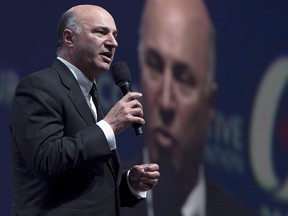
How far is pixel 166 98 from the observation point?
4145 mm

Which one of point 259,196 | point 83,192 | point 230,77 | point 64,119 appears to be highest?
point 64,119

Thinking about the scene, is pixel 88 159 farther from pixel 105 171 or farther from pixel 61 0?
pixel 61 0

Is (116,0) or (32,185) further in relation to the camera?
(116,0)

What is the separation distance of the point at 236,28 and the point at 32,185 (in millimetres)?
2529

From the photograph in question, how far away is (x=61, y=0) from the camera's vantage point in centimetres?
388

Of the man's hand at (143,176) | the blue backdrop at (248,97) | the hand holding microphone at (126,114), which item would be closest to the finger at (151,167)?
the man's hand at (143,176)

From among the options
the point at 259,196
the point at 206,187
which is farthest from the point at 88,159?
the point at 259,196

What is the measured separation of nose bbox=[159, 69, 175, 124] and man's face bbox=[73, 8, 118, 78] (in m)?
1.87

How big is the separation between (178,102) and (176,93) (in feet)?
0.16

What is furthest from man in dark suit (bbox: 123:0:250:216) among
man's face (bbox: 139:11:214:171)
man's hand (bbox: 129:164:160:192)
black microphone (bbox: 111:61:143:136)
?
black microphone (bbox: 111:61:143:136)

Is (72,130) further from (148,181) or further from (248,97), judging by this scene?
(248,97)

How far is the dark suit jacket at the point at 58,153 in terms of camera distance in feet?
6.76

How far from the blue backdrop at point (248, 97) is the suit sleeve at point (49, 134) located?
1797 millimetres

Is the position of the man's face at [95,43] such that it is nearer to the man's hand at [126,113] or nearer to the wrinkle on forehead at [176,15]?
the man's hand at [126,113]
